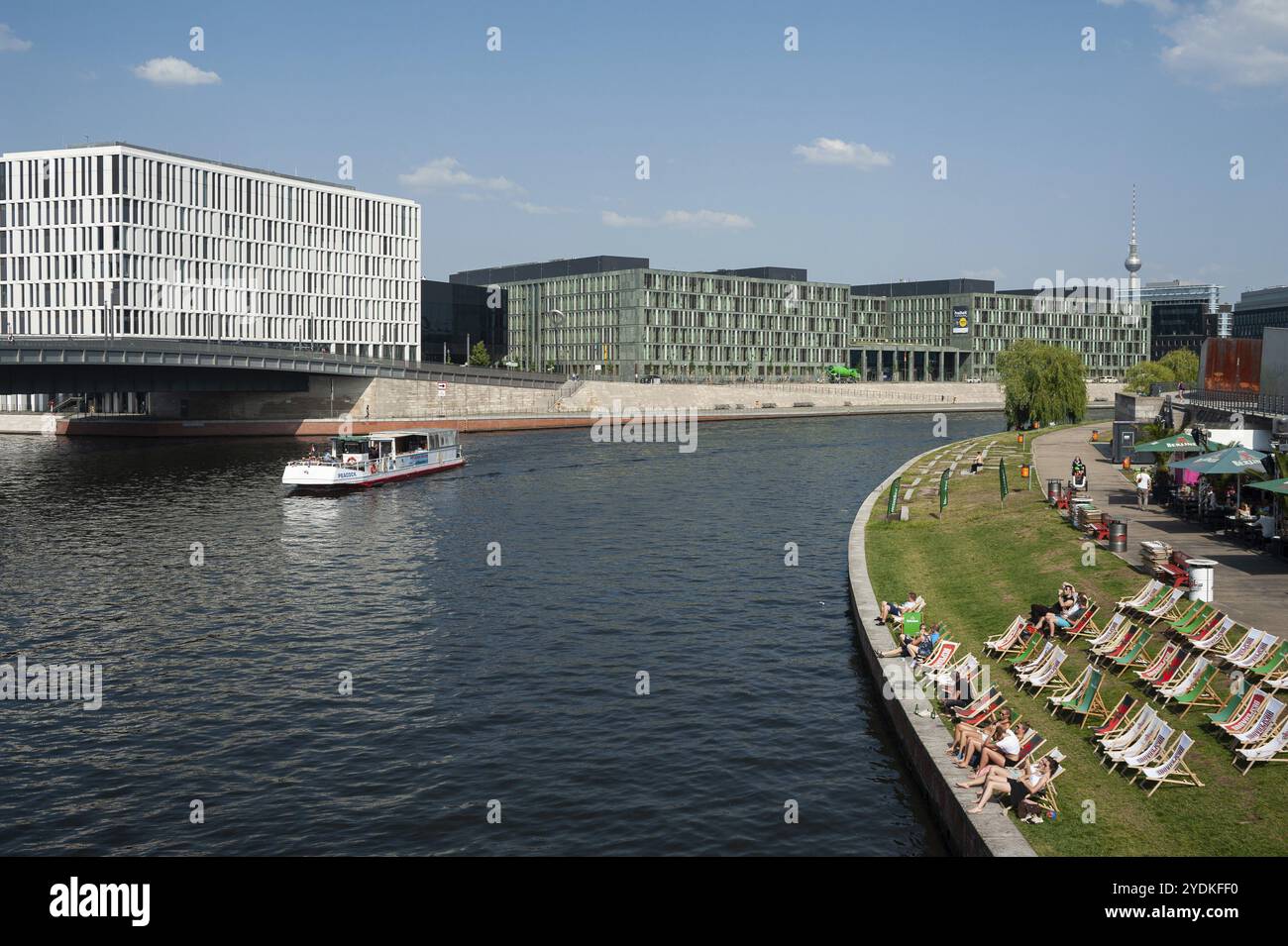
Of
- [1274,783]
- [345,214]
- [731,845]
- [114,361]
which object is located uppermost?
[345,214]

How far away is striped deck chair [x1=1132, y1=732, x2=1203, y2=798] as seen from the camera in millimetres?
17281

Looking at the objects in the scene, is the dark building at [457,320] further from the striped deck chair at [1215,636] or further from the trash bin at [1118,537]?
the striped deck chair at [1215,636]

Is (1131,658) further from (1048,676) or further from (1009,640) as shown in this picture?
(1009,640)

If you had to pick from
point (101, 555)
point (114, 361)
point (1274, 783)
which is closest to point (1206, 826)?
point (1274, 783)

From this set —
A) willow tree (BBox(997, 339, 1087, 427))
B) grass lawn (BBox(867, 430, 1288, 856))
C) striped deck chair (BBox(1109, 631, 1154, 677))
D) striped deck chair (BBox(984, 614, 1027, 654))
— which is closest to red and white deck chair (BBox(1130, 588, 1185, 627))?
grass lawn (BBox(867, 430, 1288, 856))

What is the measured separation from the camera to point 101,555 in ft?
142

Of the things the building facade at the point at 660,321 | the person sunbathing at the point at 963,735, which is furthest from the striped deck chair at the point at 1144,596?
the building facade at the point at 660,321

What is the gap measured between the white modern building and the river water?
85.1m

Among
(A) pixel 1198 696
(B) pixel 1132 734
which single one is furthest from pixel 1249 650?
(B) pixel 1132 734

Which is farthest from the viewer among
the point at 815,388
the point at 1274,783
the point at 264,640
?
the point at 815,388

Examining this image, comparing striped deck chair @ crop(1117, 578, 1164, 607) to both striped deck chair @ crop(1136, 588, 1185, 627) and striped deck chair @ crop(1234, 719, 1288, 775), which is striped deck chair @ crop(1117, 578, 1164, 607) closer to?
striped deck chair @ crop(1136, 588, 1185, 627)

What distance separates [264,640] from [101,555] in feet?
52.2

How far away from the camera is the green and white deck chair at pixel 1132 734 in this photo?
18597 millimetres
